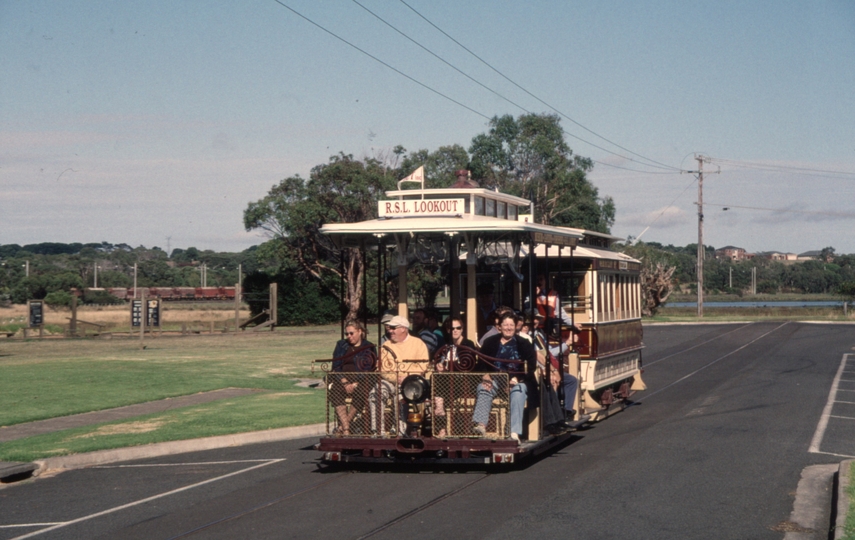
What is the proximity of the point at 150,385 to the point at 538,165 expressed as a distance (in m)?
37.1

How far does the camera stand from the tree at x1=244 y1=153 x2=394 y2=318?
4872cm

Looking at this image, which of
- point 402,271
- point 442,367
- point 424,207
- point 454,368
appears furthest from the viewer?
point 402,271

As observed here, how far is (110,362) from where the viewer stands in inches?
1155

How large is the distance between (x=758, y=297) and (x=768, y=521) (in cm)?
13861

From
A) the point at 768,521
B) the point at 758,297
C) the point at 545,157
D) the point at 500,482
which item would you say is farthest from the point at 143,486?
the point at 758,297

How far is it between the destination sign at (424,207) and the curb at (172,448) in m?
4.42

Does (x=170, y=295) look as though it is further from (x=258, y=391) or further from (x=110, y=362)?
(x=258, y=391)

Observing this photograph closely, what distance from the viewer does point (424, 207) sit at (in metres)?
12.5

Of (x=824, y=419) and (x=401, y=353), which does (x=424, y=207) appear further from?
(x=824, y=419)

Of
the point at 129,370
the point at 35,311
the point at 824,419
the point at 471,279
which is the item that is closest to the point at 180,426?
the point at 471,279

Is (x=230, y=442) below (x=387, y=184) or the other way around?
below

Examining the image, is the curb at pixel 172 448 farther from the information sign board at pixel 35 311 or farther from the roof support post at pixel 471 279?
the information sign board at pixel 35 311

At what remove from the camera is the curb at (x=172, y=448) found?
42.3 feet

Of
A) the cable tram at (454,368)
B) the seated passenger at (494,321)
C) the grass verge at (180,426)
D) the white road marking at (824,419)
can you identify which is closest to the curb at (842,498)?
the white road marking at (824,419)
